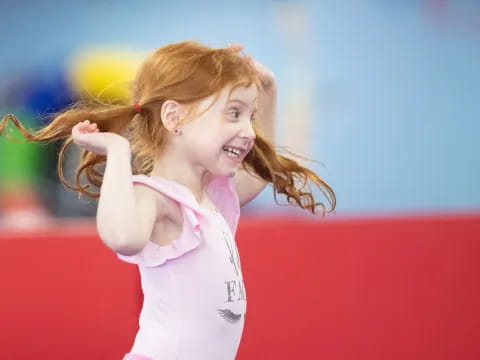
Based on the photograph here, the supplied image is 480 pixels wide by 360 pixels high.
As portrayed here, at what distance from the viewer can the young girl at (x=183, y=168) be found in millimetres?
1006

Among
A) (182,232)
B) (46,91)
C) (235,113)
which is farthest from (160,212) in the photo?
(46,91)

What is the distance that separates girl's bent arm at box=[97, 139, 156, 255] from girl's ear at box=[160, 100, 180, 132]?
0.35 feet

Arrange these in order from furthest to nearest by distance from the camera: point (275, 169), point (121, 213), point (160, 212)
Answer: point (275, 169)
point (160, 212)
point (121, 213)

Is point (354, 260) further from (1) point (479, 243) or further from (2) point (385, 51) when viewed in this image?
(2) point (385, 51)

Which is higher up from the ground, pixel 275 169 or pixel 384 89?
pixel 275 169

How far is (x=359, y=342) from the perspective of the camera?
1.51 meters

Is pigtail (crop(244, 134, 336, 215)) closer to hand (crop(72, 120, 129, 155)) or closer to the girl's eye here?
the girl's eye

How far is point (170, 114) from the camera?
1050 mm

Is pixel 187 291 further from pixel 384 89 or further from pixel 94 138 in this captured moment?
pixel 384 89

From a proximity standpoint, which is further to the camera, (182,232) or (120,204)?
(182,232)

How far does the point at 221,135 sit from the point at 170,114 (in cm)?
7

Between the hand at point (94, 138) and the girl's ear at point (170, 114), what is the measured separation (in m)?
0.08

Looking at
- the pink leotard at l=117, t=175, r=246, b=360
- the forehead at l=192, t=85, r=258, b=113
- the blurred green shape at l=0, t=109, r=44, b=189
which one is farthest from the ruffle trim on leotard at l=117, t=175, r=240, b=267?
the blurred green shape at l=0, t=109, r=44, b=189

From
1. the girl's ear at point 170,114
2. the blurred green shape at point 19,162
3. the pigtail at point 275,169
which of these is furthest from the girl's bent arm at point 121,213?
the blurred green shape at point 19,162
